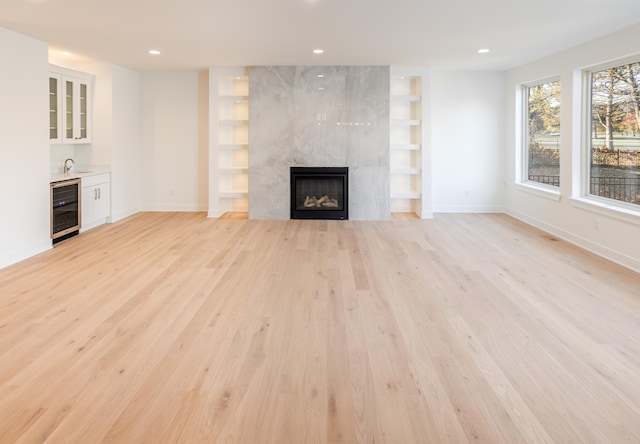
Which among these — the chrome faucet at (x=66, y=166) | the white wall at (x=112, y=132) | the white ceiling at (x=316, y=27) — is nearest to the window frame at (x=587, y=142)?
the white ceiling at (x=316, y=27)

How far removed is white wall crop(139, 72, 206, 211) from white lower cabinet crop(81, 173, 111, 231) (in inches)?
49.9

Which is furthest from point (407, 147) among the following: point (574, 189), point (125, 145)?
point (125, 145)

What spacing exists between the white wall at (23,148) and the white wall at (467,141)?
5.88m

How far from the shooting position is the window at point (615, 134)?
215 inches

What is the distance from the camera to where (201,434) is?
2.15 metres

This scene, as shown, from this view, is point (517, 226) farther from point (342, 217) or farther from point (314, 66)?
point (314, 66)

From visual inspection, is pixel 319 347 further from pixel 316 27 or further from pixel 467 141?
pixel 467 141

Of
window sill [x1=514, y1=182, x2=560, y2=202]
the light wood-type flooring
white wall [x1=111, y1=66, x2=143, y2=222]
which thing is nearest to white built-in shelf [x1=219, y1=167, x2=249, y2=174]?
white wall [x1=111, y1=66, x2=143, y2=222]

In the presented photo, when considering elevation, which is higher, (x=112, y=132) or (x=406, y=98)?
(x=406, y=98)

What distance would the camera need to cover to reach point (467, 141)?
8.78 m

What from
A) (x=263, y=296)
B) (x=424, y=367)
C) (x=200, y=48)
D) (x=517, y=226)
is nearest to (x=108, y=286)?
(x=263, y=296)

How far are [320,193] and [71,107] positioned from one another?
3.91 meters

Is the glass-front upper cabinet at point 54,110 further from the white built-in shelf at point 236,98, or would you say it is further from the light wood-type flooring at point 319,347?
the white built-in shelf at point 236,98

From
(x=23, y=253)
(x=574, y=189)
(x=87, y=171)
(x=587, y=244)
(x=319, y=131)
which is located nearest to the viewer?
(x=23, y=253)
